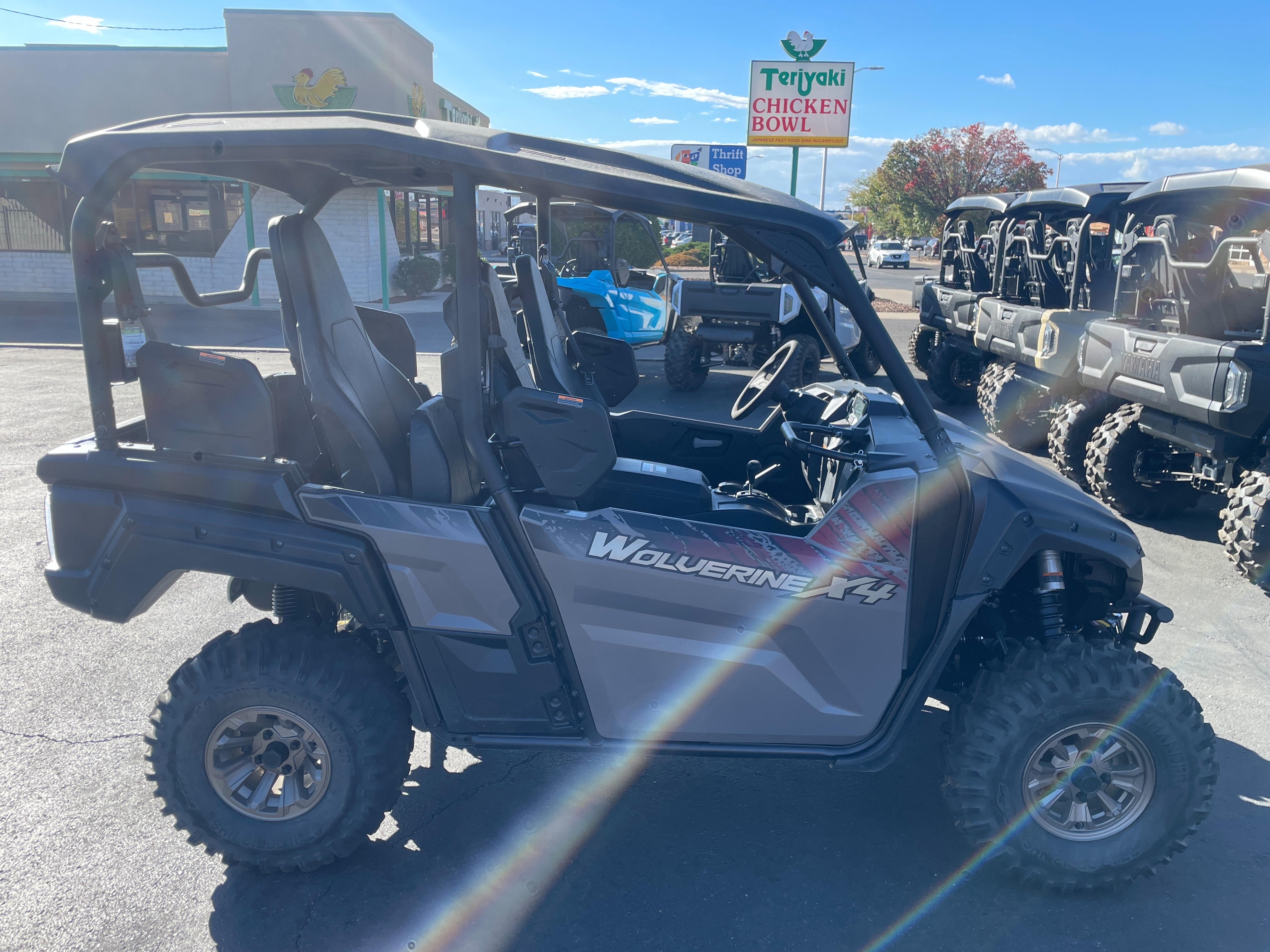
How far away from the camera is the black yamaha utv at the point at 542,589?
2.67 meters

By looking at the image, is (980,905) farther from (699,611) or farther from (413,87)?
(413,87)

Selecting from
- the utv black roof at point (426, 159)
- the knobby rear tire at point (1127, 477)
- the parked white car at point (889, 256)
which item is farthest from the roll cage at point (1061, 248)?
the parked white car at point (889, 256)

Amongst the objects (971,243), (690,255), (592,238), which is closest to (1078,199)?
(971,243)

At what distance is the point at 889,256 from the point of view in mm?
43562

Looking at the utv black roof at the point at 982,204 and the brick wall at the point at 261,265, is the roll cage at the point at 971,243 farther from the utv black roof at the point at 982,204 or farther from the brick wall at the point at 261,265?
the brick wall at the point at 261,265

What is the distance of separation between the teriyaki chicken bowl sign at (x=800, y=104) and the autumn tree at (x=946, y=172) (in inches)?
1266

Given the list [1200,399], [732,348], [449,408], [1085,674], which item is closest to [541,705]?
[449,408]

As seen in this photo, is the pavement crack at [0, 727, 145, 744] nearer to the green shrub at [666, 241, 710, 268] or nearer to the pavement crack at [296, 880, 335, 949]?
the pavement crack at [296, 880, 335, 949]

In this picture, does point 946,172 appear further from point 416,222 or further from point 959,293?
point 959,293

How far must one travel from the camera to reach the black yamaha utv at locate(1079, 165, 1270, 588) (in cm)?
517

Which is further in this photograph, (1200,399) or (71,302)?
(71,302)

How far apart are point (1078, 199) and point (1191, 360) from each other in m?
2.70

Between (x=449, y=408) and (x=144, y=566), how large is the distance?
1036mm

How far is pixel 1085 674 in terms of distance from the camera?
2766 millimetres
